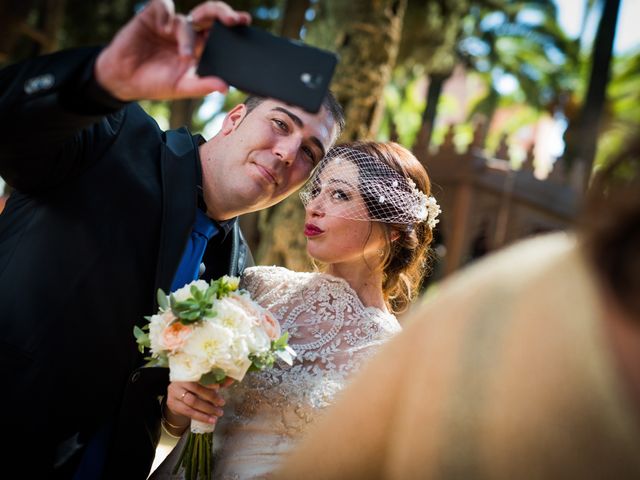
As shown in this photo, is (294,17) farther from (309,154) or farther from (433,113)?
(433,113)

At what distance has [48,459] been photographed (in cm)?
275

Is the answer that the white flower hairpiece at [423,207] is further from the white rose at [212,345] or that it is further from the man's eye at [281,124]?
the white rose at [212,345]

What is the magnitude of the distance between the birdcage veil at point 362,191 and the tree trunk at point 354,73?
14.3 feet

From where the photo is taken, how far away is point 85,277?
108 inches

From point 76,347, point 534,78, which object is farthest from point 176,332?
point 534,78

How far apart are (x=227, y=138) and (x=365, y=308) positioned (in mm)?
1167

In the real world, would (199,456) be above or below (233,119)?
below

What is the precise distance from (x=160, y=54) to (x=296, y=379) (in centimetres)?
182

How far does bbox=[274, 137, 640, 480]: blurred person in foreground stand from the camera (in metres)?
0.79

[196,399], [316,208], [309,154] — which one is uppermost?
[309,154]

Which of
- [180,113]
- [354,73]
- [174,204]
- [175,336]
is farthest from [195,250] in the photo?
[180,113]

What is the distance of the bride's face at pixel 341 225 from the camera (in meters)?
3.62

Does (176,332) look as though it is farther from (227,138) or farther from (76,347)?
(227,138)

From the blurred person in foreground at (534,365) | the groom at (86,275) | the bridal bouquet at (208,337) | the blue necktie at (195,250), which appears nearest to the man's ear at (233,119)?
the groom at (86,275)
